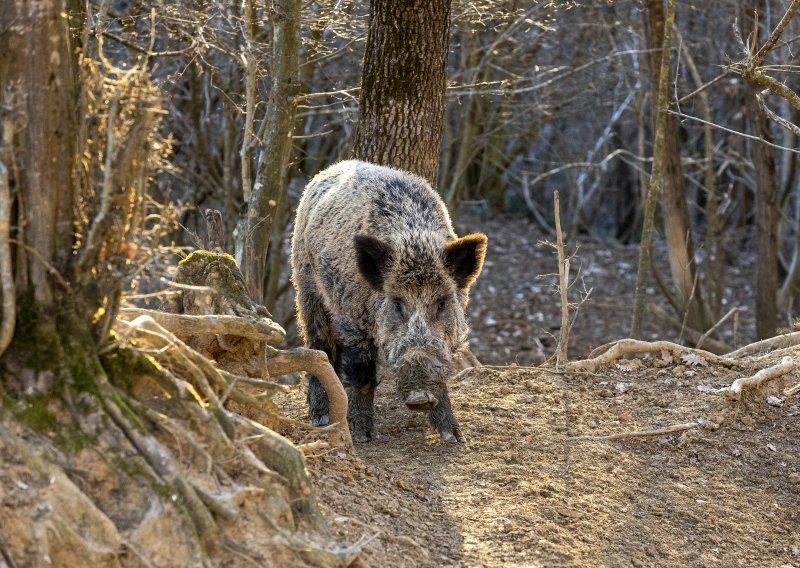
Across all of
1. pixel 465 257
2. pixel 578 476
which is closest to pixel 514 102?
pixel 465 257

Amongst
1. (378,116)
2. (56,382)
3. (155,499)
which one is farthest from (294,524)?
(378,116)

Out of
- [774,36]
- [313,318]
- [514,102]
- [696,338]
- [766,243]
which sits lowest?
[696,338]

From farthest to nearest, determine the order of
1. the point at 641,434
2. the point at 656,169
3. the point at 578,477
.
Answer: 1. the point at 656,169
2. the point at 641,434
3. the point at 578,477

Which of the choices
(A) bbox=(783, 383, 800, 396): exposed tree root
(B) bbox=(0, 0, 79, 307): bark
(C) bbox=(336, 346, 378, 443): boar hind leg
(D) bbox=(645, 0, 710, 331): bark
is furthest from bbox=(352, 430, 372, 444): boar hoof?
(D) bbox=(645, 0, 710, 331): bark

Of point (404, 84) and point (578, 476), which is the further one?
point (404, 84)

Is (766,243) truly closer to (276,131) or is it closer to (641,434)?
(276,131)

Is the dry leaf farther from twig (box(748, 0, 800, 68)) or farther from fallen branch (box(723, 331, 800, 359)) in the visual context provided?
twig (box(748, 0, 800, 68))

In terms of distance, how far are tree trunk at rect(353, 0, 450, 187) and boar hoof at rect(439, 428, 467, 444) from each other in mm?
2741

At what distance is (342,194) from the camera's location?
7.78m

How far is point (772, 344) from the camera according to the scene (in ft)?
30.9

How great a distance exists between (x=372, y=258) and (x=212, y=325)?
1.96m

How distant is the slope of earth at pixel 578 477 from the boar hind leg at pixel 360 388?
158mm

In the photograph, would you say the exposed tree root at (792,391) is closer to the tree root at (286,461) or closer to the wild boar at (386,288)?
the wild boar at (386,288)

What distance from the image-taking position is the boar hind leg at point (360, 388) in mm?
7328
